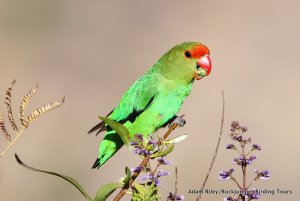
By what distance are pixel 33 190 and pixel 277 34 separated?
7469 millimetres

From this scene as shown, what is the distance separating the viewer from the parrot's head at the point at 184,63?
3116 millimetres

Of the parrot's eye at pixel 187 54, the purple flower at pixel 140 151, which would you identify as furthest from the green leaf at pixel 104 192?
the parrot's eye at pixel 187 54

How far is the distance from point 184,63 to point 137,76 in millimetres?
7904

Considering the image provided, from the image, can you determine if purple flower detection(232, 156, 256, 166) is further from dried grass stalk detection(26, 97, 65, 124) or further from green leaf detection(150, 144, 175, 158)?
dried grass stalk detection(26, 97, 65, 124)

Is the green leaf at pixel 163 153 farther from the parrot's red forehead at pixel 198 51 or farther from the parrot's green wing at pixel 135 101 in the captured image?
the parrot's red forehead at pixel 198 51

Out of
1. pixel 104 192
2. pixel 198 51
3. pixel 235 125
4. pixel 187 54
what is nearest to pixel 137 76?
pixel 187 54

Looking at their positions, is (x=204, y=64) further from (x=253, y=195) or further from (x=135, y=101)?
(x=253, y=195)

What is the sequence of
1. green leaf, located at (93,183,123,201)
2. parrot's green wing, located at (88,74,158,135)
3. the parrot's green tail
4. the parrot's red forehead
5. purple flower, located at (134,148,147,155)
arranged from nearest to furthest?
1. green leaf, located at (93,183,123,201)
2. purple flower, located at (134,148,147,155)
3. parrot's green wing, located at (88,74,158,135)
4. the parrot's green tail
5. the parrot's red forehead

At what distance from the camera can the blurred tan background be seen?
30.2ft

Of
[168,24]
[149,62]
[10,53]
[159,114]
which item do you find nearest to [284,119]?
[149,62]

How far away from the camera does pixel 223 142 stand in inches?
370

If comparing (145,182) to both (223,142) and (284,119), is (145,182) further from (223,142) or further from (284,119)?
(284,119)

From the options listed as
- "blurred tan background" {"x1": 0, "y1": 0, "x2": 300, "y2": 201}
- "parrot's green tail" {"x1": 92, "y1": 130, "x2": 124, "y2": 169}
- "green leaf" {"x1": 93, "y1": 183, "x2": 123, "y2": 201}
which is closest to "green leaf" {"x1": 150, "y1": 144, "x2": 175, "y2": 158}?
"green leaf" {"x1": 93, "y1": 183, "x2": 123, "y2": 201}

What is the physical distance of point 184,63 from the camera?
335 cm
